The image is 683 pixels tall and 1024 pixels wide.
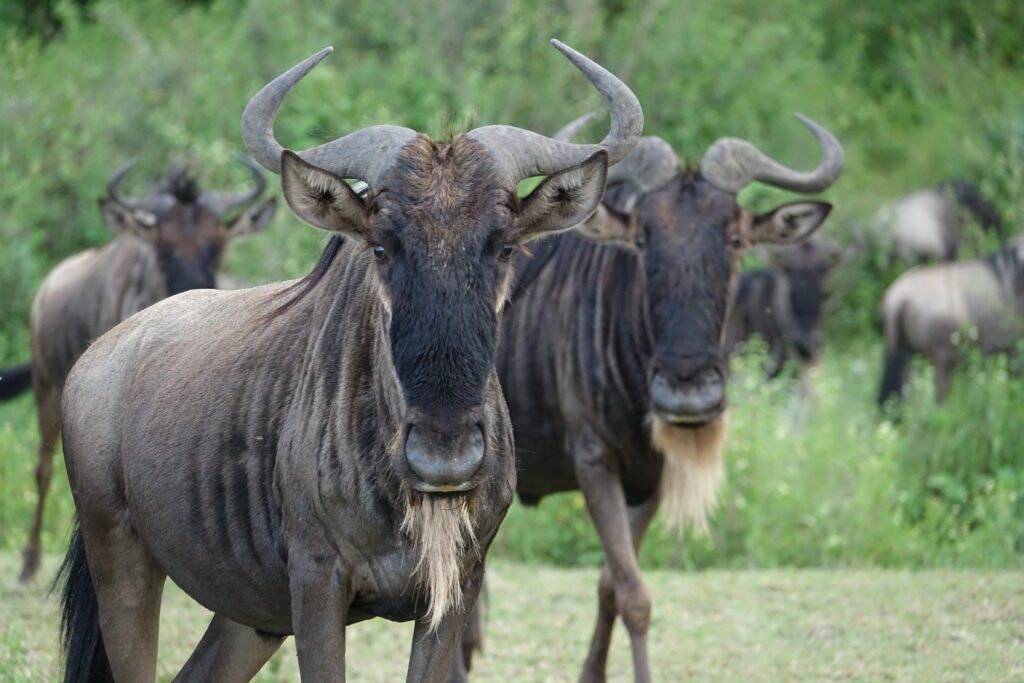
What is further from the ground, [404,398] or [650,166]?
[650,166]

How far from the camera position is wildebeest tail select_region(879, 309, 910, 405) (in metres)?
13.4

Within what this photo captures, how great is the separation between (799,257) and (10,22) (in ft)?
36.1

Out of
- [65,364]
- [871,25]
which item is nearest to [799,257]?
[871,25]

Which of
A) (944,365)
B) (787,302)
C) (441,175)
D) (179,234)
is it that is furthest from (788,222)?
(787,302)

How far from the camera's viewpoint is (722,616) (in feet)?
23.0

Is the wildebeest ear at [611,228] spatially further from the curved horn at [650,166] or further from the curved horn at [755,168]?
the curved horn at [755,168]

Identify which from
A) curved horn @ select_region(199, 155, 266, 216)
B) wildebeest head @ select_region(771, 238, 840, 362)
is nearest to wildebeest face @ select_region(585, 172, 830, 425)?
curved horn @ select_region(199, 155, 266, 216)

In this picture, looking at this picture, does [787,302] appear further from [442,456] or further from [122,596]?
[442,456]

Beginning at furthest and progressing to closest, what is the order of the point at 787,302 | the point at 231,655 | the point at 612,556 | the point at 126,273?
the point at 787,302 < the point at 126,273 < the point at 612,556 < the point at 231,655

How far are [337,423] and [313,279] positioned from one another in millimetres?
677

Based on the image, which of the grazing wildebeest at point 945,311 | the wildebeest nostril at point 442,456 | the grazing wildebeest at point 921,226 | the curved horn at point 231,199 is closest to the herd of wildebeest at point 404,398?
the wildebeest nostril at point 442,456

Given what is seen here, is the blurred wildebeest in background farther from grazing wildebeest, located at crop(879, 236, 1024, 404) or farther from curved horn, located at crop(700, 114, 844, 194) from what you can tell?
curved horn, located at crop(700, 114, 844, 194)

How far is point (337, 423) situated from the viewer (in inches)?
139

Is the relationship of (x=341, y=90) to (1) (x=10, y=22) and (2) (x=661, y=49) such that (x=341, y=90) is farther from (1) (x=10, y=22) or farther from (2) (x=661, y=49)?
(1) (x=10, y=22)
